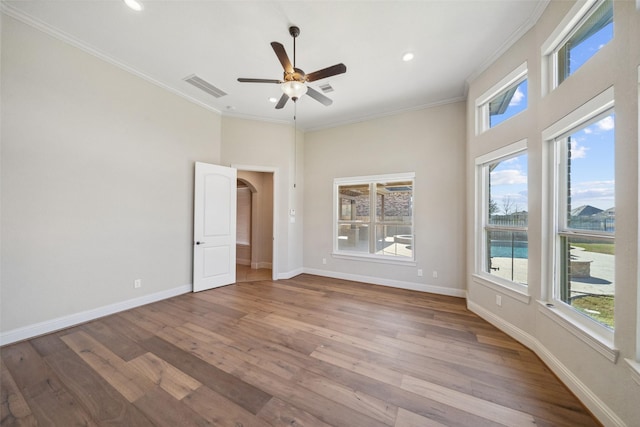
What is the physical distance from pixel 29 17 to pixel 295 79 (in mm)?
2909

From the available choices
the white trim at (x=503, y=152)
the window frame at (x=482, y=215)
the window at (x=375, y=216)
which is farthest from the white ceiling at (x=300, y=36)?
the window at (x=375, y=216)

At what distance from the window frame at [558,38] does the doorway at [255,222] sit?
16.0 feet

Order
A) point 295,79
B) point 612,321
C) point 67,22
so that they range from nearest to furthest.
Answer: point 612,321, point 295,79, point 67,22

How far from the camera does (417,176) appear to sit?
4211 millimetres

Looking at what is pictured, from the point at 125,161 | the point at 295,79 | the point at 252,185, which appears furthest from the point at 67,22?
the point at 252,185

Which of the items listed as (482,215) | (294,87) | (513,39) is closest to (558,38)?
(513,39)

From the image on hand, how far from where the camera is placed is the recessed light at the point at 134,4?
2.19m

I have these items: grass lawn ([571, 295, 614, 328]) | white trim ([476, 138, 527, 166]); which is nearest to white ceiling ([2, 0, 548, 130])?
white trim ([476, 138, 527, 166])

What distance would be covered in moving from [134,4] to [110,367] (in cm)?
347

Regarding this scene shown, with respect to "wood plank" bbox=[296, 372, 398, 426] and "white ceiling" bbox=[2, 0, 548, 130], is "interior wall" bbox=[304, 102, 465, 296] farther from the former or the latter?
"wood plank" bbox=[296, 372, 398, 426]

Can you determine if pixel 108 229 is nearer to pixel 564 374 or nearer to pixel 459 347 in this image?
pixel 459 347

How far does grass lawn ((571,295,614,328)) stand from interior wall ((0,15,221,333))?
501cm

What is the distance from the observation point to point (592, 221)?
5.93 ft

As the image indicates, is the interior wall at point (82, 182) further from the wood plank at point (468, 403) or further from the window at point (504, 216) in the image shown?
the window at point (504, 216)
